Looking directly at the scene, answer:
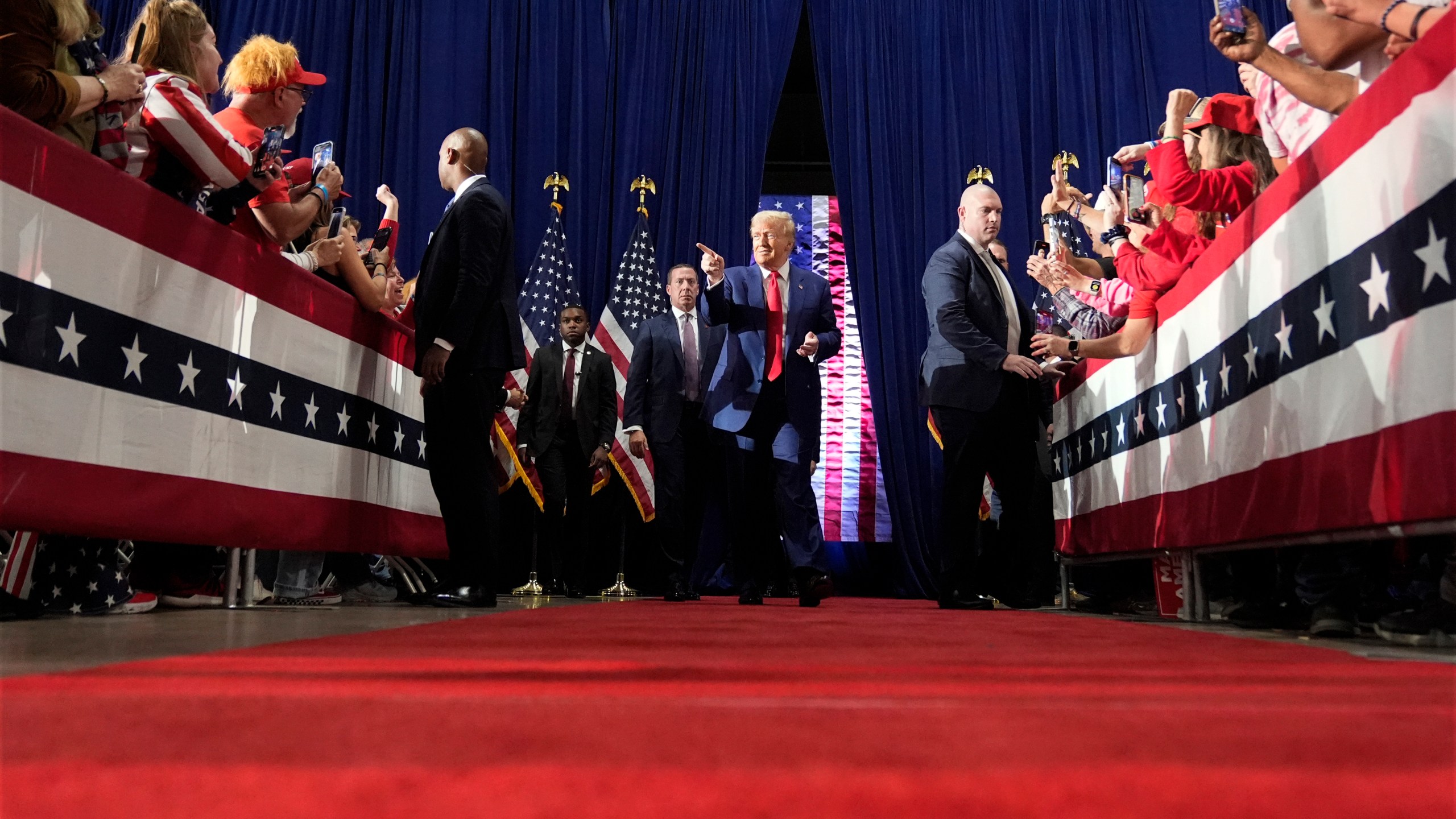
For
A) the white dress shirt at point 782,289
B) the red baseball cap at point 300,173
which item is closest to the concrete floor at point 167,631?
the red baseball cap at point 300,173

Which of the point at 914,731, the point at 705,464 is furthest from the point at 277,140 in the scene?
the point at 914,731

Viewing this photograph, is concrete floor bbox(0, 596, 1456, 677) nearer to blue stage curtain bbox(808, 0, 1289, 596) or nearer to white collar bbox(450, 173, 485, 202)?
white collar bbox(450, 173, 485, 202)

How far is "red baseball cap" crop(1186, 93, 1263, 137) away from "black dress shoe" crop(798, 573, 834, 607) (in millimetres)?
1809

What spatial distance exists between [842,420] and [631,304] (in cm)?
168

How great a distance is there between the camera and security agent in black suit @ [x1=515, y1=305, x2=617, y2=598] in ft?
16.5

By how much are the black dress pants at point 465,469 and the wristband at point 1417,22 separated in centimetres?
248

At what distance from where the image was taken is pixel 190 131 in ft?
7.75

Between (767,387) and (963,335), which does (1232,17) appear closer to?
(963,335)

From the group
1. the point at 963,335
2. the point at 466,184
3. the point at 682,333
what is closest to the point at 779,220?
the point at 963,335

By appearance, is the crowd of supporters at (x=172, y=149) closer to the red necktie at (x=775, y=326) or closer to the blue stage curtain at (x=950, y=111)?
the red necktie at (x=775, y=326)

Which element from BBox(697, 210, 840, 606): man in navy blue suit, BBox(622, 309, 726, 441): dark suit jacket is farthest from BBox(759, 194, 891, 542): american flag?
BBox(697, 210, 840, 606): man in navy blue suit

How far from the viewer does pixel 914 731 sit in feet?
2.32

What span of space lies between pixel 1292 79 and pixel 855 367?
5.03 metres

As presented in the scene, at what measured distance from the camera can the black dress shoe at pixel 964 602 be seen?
11.5 feet
